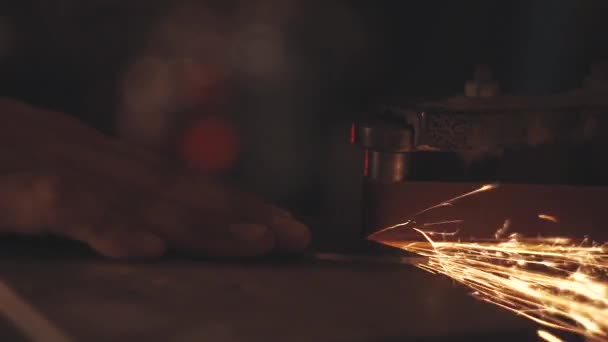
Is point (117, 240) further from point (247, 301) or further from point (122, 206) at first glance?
point (247, 301)

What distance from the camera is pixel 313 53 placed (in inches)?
45.6

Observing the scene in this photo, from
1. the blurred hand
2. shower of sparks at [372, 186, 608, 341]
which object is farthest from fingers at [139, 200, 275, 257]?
shower of sparks at [372, 186, 608, 341]

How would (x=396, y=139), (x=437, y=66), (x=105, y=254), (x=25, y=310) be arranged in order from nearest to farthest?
1. (x=25, y=310)
2. (x=105, y=254)
3. (x=396, y=139)
4. (x=437, y=66)

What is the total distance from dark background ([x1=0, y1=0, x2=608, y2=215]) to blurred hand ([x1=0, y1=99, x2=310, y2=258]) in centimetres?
19

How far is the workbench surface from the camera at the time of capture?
2.12 feet

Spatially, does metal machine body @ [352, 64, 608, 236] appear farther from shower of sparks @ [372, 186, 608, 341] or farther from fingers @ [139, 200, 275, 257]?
fingers @ [139, 200, 275, 257]

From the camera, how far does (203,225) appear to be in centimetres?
84

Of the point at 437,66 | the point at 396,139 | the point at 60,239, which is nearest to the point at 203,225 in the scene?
the point at 60,239

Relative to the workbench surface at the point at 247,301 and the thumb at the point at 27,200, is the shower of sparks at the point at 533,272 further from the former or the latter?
the thumb at the point at 27,200

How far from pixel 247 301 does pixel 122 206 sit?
196 millimetres

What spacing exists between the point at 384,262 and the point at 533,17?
0.49 meters

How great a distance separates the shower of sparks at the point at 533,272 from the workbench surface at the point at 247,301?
41mm

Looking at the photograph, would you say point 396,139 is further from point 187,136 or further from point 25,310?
point 25,310

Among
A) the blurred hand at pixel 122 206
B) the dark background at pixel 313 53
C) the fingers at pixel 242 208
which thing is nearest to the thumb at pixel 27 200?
the blurred hand at pixel 122 206
